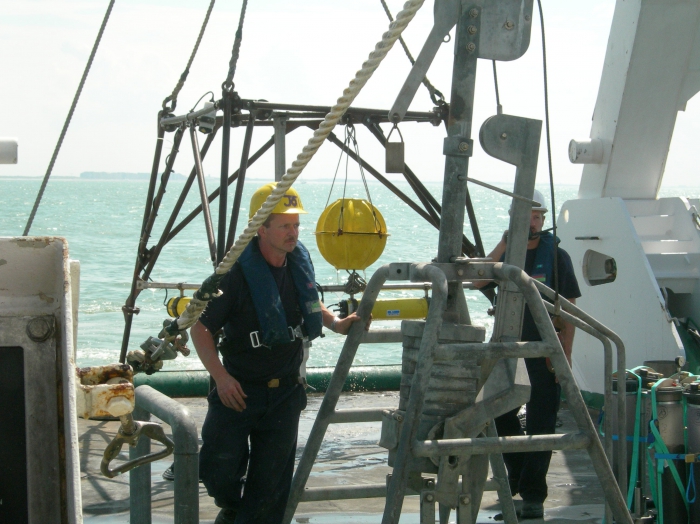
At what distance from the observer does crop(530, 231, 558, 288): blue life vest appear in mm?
4969

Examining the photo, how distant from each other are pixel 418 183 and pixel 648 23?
2.33 meters

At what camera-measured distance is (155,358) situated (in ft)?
15.3

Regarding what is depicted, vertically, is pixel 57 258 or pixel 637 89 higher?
pixel 637 89

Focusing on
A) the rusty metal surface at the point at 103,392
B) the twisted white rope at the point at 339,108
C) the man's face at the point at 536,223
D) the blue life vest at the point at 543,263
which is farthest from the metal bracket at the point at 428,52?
the blue life vest at the point at 543,263

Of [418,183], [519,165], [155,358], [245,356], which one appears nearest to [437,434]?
[519,165]

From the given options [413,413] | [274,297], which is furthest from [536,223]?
[413,413]

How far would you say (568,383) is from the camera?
2.91 m

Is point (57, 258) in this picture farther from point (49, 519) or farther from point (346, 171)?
point (346, 171)

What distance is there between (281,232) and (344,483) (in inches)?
77.3

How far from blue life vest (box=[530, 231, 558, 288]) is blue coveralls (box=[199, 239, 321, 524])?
61.7 inches

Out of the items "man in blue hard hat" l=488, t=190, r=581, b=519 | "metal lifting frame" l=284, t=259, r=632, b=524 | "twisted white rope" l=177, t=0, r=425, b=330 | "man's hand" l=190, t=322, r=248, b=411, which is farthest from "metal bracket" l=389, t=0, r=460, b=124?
"man in blue hard hat" l=488, t=190, r=581, b=519

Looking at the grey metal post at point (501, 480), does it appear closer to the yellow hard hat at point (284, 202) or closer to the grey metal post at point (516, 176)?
the grey metal post at point (516, 176)

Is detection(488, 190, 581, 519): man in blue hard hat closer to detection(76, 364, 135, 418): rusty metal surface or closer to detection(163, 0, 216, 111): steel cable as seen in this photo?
detection(163, 0, 216, 111): steel cable

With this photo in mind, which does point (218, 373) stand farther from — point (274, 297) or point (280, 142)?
point (280, 142)
